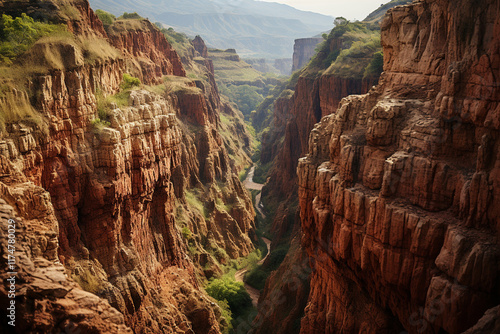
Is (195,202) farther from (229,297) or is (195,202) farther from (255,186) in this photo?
(255,186)

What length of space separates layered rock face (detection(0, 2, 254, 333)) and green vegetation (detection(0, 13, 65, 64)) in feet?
8.24

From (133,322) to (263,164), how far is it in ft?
275

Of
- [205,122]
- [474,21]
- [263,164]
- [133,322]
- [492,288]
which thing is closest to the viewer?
[492,288]

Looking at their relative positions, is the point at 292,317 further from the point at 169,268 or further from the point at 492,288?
the point at 492,288

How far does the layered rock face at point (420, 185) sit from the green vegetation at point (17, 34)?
1885cm

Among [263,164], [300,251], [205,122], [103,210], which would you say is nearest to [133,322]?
[103,210]

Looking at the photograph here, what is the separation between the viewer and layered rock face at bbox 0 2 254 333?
15.7m

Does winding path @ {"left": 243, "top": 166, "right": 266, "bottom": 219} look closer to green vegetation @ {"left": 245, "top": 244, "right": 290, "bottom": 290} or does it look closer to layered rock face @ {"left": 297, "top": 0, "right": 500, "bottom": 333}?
green vegetation @ {"left": 245, "top": 244, "right": 290, "bottom": 290}

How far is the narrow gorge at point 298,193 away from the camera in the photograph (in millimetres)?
15258

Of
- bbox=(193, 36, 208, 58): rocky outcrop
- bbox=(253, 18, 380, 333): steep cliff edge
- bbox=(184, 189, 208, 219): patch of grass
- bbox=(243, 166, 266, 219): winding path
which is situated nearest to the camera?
bbox=(253, 18, 380, 333): steep cliff edge

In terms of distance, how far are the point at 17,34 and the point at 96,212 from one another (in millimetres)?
11777

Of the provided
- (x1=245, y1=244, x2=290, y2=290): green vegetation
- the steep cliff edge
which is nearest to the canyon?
the steep cliff edge

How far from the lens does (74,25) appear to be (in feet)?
97.5

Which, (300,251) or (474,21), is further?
(300,251)
